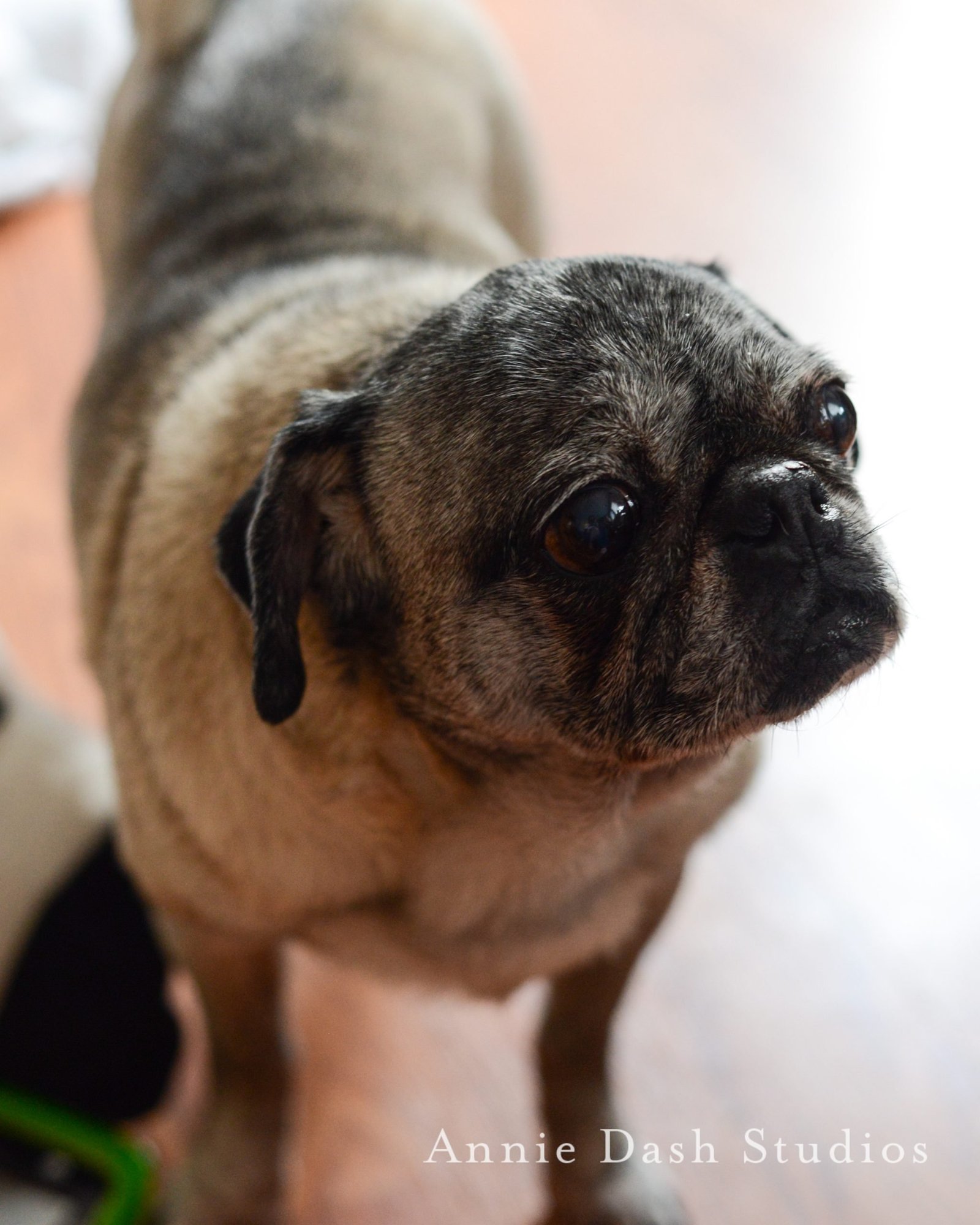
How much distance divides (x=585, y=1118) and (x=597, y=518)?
113cm

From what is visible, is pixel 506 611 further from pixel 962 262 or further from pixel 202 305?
pixel 962 262

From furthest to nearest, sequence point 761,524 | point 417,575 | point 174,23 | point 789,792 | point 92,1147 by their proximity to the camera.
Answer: point 789,792 < point 174,23 < point 92,1147 < point 417,575 < point 761,524

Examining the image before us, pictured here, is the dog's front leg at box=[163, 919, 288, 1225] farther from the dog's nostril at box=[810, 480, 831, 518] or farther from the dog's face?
the dog's nostril at box=[810, 480, 831, 518]

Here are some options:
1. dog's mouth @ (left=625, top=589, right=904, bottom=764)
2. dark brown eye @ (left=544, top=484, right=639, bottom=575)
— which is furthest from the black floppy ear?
dog's mouth @ (left=625, top=589, right=904, bottom=764)

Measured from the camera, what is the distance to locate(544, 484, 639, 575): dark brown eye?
1.10m

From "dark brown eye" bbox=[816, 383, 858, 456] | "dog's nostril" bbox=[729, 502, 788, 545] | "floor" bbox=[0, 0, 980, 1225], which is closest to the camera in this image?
"dog's nostril" bbox=[729, 502, 788, 545]

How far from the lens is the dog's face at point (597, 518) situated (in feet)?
3.62

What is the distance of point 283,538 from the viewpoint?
3.88 feet

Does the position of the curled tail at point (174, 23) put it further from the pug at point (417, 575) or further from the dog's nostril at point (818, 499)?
the dog's nostril at point (818, 499)

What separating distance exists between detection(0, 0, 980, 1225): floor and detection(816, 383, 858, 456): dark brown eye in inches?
Result: 36.1

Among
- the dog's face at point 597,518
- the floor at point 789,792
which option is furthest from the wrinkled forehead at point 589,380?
the floor at point 789,792

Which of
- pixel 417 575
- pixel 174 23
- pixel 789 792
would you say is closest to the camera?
pixel 417 575

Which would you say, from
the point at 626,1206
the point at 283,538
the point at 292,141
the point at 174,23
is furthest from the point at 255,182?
the point at 626,1206

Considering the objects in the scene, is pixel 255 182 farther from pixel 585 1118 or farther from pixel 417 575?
pixel 585 1118
